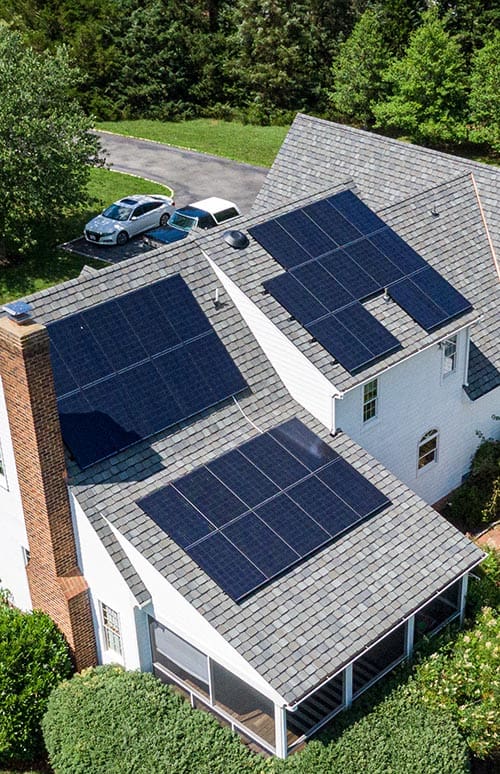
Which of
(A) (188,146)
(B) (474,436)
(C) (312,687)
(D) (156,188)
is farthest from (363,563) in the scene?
(A) (188,146)

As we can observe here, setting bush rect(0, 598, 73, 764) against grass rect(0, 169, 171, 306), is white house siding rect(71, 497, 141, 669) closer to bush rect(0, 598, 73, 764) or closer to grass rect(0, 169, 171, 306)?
bush rect(0, 598, 73, 764)

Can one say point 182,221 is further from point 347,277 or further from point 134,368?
point 134,368

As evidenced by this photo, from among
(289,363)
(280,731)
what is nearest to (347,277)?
(289,363)

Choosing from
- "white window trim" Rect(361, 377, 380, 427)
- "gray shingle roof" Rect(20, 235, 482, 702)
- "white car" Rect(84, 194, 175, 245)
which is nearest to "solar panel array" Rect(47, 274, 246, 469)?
"gray shingle roof" Rect(20, 235, 482, 702)

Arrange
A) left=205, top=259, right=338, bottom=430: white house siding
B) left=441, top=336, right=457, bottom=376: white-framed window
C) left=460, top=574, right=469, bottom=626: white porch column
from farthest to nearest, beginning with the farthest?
left=441, top=336, right=457, bottom=376: white-framed window, left=205, top=259, right=338, bottom=430: white house siding, left=460, top=574, right=469, bottom=626: white porch column

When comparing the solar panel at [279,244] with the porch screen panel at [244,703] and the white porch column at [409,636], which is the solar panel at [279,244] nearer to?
the white porch column at [409,636]

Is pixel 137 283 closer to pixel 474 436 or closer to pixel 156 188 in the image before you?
pixel 474 436

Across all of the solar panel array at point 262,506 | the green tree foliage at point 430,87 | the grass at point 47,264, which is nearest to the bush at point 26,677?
the solar panel array at point 262,506
